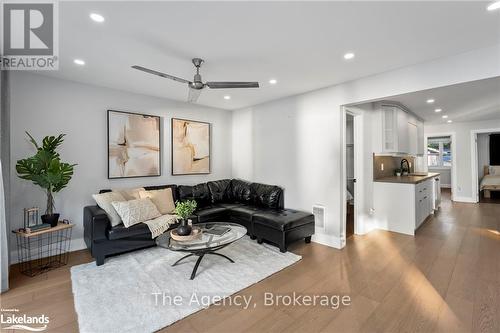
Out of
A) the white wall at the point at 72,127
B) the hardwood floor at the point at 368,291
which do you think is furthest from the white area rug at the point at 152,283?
the white wall at the point at 72,127

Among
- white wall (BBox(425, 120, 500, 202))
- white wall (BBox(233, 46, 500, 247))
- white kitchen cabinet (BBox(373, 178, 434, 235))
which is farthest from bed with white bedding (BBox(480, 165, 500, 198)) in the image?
white wall (BBox(233, 46, 500, 247))

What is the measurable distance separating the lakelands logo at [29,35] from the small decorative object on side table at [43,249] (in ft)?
6.87

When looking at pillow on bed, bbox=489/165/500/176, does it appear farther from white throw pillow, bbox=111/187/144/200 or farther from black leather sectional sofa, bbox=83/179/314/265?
white throw pillow, bbox=111/187/144/200

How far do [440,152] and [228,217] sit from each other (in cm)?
1040

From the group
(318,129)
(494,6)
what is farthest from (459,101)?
(494,6)

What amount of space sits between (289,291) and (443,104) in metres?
4.83

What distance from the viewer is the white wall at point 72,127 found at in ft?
10.2

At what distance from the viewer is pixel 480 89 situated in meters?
3.55

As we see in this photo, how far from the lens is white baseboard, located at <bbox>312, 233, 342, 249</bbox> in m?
3.62

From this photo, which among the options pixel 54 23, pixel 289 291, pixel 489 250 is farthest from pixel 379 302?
pixel 54 23

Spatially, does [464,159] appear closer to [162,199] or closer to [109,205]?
[162,199]

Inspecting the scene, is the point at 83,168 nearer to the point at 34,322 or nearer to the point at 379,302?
the point at 34,322

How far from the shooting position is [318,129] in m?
3.92

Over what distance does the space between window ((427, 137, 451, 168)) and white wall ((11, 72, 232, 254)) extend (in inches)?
441
